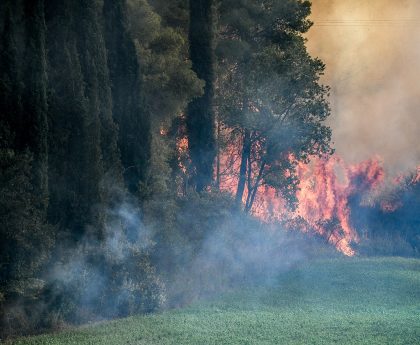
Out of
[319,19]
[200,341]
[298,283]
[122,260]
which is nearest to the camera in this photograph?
[200,341]

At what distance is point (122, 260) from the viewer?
20.5 m

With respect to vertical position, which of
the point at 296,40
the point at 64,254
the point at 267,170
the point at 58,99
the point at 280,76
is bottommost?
the point at 64,254

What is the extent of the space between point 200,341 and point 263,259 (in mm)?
17125

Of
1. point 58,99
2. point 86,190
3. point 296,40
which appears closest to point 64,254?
point 86,190

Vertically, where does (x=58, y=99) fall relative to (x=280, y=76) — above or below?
below

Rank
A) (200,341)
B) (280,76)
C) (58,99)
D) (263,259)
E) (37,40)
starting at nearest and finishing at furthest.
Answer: (200,341)
(37,40)
(58,99)
(263,259)
(280,76)

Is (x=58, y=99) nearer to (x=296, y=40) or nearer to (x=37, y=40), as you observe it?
(x=37, y=40)

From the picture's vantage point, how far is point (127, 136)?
76.4 ft

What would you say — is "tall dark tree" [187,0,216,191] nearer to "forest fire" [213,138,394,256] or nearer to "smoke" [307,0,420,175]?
"forest fire" [213,138,394,256]

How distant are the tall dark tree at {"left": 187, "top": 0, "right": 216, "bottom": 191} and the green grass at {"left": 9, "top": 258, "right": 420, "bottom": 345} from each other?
21.5 ft

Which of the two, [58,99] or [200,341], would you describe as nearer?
[200,341]

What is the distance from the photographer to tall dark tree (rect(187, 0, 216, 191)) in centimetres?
3200

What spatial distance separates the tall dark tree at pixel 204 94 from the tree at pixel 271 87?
381 centimetres

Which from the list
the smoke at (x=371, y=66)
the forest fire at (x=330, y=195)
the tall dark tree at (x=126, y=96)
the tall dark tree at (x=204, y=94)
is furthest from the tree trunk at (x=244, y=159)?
the smoke at (x=371, y=66)
